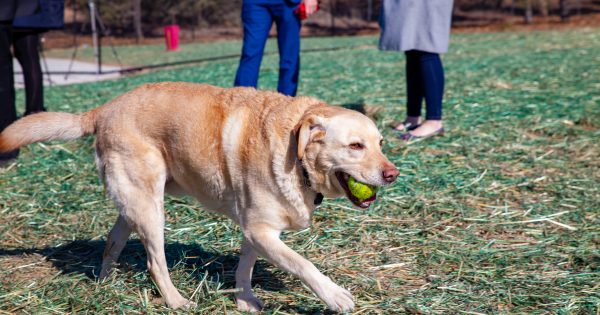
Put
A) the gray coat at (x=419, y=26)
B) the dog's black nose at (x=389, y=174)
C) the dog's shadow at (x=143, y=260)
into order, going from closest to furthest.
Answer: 1. the dog's black nose at (x=389, y=174)
2. the dog's shadow at (x=143, y=260)
3. the gray coat at (x=419, y=26)

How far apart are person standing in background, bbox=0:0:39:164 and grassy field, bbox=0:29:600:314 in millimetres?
449

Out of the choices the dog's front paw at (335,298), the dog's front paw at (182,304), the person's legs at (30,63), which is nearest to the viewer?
the dog's front paw at (335,298)

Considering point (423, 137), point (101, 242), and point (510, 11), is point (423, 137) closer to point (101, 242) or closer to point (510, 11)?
point (101, 242)

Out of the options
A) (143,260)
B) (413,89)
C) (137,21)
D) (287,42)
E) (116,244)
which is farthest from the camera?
(137,21)

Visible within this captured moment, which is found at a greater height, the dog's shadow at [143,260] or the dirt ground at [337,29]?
the dirt ground at [337,29]

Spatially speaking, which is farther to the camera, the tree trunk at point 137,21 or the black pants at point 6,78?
the tree trunk at point 137,21

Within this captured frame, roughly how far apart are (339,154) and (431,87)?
136 inches

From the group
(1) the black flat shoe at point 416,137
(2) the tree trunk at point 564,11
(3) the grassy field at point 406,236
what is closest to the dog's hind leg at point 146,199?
(3) the grassy field at point 406,236

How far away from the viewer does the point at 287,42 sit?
19.3 feet

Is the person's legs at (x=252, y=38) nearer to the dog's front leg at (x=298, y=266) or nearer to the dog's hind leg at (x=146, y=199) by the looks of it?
the dog's hind leg at (x=146, y=199)

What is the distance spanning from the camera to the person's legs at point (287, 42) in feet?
19.0

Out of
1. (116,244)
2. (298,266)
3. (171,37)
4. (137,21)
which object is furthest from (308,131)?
(137,21)

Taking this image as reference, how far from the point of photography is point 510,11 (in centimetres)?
3591

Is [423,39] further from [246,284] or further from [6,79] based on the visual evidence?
[6,79]
